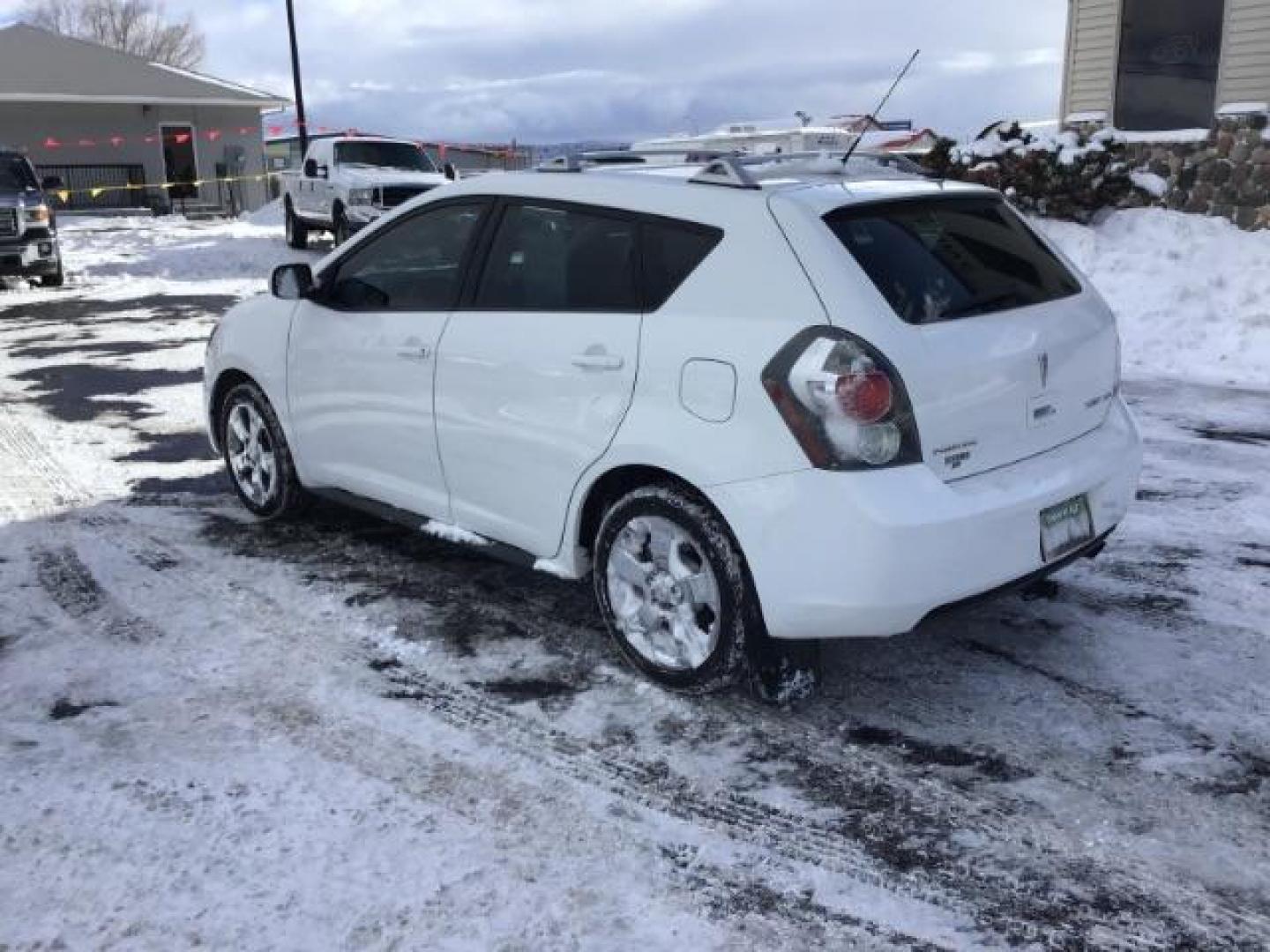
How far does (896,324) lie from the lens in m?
3.41

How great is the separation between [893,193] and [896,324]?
68cm

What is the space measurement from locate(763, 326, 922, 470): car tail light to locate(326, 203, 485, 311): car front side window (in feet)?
5.58

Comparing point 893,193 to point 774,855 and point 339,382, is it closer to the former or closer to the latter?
point 774,855

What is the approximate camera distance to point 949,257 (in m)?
3.77

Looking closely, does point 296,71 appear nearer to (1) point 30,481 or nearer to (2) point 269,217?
(2) point 269,217

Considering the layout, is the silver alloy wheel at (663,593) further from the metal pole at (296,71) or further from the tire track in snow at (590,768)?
the metal pole at (296,71)

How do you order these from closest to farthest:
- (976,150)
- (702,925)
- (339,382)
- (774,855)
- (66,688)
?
(702,925)
(774,855)
(66,688)
(339,382)
(976,150)

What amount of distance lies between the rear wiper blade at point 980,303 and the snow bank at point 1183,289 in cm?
607

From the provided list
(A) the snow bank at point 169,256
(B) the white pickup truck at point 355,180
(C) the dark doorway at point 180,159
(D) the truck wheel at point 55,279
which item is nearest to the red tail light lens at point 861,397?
(A) the snow bank at point 169,256

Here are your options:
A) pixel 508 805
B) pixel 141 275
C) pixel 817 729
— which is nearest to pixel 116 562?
pixel 508 805

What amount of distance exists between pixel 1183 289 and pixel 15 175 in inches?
599

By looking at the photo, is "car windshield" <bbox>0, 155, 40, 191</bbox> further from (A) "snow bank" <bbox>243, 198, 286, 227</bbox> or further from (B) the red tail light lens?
(B) the red tail light lens

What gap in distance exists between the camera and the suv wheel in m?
3.62

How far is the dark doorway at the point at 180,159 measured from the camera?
34.7 meters
